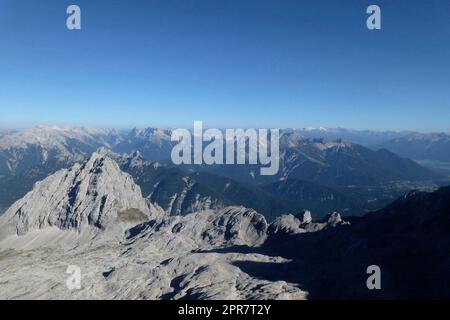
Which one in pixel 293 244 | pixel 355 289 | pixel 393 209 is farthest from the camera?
pixel 293 244

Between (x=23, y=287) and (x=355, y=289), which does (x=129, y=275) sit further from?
(x=355, y=289)

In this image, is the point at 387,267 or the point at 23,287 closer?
the point at 387,267

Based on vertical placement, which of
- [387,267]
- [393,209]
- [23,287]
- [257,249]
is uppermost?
[393,209]

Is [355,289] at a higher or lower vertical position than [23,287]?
higher
